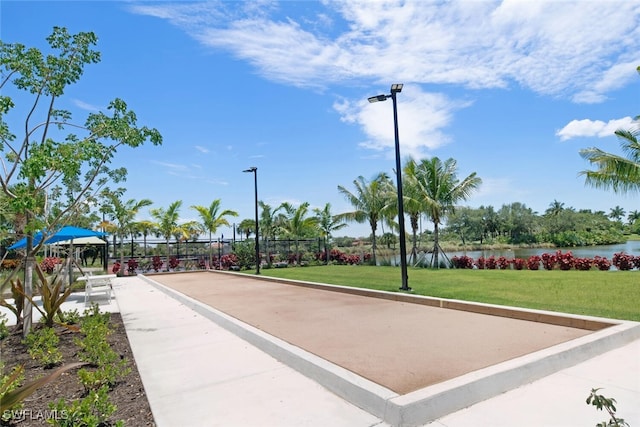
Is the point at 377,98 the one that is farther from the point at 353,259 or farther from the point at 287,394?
the point at 353,259

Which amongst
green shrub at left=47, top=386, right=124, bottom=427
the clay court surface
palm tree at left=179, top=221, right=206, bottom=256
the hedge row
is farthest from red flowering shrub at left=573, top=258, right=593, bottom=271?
palm tree at left=179, top=221, right=206, bottom=256

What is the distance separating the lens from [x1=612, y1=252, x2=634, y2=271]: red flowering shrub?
1409 cm

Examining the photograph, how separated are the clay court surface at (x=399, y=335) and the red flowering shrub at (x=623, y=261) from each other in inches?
425

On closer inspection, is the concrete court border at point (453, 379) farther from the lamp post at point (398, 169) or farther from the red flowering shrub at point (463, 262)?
the red flowering shrub at point (463, 262)

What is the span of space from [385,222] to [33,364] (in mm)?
22114

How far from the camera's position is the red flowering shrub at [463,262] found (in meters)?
19.0

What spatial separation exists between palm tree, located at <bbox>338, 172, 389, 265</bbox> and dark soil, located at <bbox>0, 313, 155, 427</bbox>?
20.5 m

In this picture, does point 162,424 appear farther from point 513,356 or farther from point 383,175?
point 383,175

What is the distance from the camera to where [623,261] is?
14.2 metres

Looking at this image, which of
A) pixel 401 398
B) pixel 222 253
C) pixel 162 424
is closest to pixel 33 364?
pixel 162 424

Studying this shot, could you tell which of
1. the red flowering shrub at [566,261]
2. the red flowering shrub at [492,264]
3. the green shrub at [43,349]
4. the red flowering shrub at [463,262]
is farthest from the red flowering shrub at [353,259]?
the green shrub at [43,349]

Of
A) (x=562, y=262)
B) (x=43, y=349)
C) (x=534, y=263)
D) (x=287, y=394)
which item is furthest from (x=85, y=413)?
(x=534, y=263)

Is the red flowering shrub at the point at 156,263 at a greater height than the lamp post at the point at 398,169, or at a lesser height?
lesser

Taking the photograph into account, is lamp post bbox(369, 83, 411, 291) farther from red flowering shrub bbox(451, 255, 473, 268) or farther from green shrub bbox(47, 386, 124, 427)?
red flowering shrub bbox(451, 255, 473, 268)
